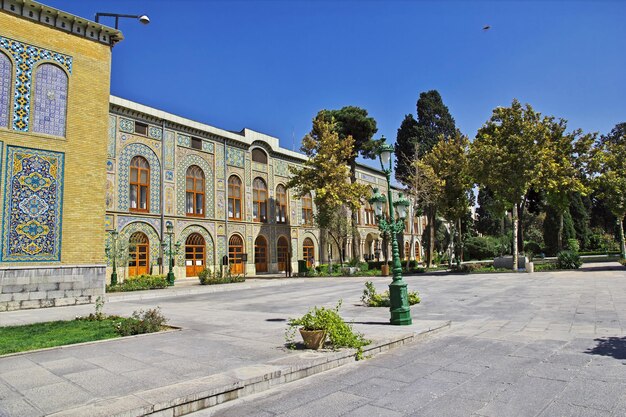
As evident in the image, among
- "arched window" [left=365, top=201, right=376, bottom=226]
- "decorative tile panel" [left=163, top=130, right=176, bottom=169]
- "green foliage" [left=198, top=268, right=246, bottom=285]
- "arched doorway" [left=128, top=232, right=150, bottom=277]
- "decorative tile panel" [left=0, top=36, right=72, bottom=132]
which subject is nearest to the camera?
"decorative tile panel" [left=0, top=36, right=72, bottom=132]

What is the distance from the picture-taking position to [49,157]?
1396 cm

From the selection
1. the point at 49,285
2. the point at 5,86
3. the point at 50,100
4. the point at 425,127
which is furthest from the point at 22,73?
the point at 425,127

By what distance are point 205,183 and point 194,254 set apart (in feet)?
17.9

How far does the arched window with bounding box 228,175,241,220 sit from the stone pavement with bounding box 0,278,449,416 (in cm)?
2280

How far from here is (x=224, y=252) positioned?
3191cm

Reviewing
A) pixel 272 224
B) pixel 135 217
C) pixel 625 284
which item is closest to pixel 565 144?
pixel 625 284

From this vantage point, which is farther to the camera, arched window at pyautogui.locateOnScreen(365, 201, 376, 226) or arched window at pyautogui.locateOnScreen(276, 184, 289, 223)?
arched window at pyautogui.locateOnScreen(365, 201, 376, 226)

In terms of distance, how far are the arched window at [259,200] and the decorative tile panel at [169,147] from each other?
27.1ft

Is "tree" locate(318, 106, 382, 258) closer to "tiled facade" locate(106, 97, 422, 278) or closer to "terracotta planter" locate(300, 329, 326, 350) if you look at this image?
"tiled facade" locate(106, 97, 422, 278)

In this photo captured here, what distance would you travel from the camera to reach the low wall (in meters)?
12.9

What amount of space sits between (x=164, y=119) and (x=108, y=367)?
83.8 feet

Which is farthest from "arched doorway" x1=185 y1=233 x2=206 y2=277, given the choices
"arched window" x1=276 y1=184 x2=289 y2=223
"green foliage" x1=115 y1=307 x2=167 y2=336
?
"green foliage" x1=115 y1=307 x2=167 y2=336

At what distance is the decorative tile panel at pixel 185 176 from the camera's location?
29.3 m

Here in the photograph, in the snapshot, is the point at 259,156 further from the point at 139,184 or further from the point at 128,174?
the point at 128,174
